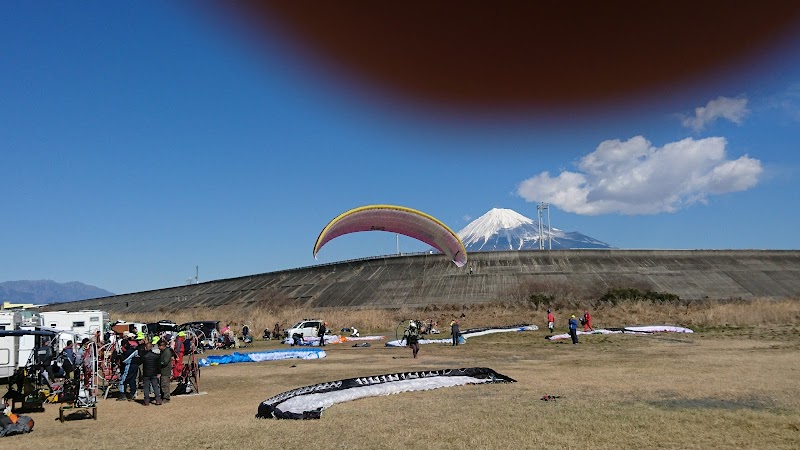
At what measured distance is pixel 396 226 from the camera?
132 feet

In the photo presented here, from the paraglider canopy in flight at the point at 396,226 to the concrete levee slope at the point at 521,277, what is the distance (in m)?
26.6

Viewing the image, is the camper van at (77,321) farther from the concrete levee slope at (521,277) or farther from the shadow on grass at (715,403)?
the concrete levee slope at (521,277)

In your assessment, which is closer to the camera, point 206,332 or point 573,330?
point 573,330

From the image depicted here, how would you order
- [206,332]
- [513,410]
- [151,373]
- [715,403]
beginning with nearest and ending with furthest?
1. [513,410]
2. [715,403]
3. [151,373]
4. [206,332]

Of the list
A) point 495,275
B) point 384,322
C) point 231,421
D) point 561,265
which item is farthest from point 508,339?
point 561,265

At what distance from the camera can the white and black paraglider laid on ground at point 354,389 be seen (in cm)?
1239

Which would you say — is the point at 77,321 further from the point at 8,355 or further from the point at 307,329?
the point at 8,355

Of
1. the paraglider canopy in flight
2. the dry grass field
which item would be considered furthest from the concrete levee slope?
the dry grass field

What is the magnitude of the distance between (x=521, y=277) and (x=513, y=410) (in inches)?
2448

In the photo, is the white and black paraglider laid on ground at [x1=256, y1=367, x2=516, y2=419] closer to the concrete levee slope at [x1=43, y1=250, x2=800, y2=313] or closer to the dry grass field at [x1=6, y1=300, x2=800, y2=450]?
the dry grass field at [x1=6, y1=300, x2=800, y2=450]

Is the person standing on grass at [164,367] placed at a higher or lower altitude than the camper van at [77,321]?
lower

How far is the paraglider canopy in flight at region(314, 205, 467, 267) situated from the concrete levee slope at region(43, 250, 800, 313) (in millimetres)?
26643

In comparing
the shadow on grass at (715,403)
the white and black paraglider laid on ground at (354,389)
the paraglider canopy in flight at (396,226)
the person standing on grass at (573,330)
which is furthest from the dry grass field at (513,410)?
the paraglider canopy in flight at (396,226)

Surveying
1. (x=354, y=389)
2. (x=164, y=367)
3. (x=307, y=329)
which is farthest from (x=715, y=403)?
(x=307, y=329)
